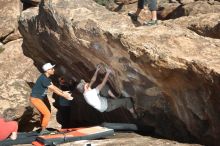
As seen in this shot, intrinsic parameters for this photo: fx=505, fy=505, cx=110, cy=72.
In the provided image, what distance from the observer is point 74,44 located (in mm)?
14039

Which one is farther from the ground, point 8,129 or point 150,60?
point 150,60

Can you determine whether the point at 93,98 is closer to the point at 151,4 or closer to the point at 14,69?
the point at 151,4

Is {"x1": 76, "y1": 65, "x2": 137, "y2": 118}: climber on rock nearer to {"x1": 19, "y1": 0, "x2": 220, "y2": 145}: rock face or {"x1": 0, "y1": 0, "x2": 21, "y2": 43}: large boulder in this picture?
{"x1": 19, "y1": 0, "x2": 220, "y2": 145}: rock face

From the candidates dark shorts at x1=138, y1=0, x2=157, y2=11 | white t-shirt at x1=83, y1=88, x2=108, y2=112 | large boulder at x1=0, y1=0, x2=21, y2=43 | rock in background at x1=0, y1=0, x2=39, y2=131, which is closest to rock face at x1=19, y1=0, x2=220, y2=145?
white t-shirt at x1=83, y1=88, x2=108, y2=112

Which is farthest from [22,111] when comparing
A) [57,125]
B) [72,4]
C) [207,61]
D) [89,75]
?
[207,61]

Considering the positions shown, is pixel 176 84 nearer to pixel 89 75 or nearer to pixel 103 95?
pixel 103 95

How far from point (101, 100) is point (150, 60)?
287cm

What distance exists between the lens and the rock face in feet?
36.6

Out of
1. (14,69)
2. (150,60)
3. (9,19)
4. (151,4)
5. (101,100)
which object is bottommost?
(101,100)

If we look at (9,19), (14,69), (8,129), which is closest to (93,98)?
(8,129)

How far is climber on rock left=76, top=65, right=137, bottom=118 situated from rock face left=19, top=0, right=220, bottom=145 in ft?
0.93

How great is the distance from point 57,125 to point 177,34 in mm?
7639

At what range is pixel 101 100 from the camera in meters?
13.9

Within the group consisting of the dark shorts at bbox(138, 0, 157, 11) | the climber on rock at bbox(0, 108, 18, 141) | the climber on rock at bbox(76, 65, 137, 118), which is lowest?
the climber on rock at bbox(0, 108, 18, 141)
